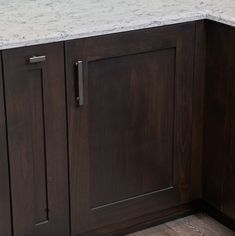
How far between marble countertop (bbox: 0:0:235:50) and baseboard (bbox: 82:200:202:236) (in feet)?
2.68

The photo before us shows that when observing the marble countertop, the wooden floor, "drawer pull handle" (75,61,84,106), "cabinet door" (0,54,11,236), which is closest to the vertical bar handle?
"drawer pull handle" (75,61,84,106)

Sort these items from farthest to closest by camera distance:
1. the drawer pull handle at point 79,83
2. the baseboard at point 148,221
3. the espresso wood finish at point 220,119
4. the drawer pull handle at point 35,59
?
the baseboard at point 148,221, the espresso wood finish at point 220,119, the drawer pull handle at point 79,83, the drawer pull handle at point 35,59

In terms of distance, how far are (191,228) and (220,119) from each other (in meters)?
0.50

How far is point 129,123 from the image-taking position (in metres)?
2.58

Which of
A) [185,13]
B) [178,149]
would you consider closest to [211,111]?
[178,149]

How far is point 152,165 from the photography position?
270cm

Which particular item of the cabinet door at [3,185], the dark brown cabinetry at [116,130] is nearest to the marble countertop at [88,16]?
the dark brown cabinetry at [116,130]

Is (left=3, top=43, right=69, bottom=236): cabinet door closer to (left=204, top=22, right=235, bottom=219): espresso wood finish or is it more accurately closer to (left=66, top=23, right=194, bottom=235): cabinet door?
(left=66, top=23, right=194, bottom=235): cabinet door

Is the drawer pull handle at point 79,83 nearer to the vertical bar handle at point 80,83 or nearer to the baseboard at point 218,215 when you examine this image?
the vertical bar handle at point 80,83

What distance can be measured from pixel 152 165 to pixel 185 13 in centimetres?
61

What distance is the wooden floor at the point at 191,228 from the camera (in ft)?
9.23

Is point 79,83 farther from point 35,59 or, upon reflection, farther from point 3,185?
point 3,185

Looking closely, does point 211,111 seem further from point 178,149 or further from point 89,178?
point 89,178

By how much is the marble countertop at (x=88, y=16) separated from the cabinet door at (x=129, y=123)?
0.13 feet
